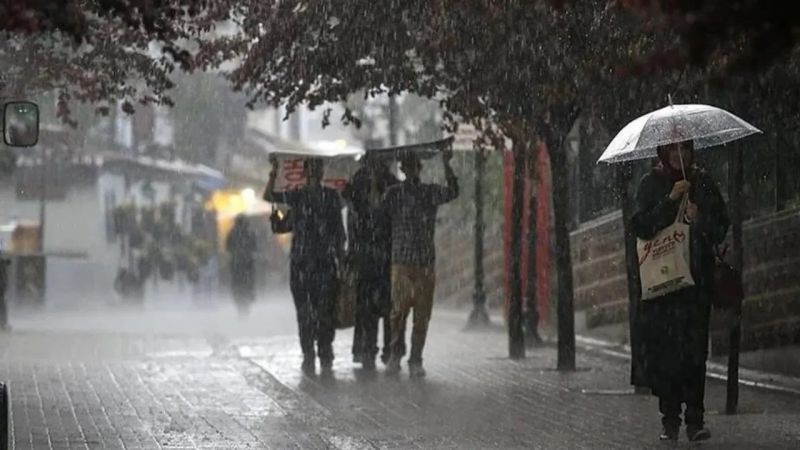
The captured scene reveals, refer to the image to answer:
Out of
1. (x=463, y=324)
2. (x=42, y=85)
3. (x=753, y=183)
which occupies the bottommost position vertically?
(x=463, y=324)

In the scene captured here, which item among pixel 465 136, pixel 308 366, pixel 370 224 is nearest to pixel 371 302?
pixel 370 224

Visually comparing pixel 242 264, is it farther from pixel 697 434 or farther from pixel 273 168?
pixel 697 434

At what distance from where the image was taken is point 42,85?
1683 centimetres

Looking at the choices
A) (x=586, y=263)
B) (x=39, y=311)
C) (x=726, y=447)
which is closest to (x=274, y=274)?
(x=39, y=311)

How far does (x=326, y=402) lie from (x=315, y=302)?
2937mm

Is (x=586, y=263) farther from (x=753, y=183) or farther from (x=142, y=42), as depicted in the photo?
(x=142, y=42)

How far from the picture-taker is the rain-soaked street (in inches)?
432

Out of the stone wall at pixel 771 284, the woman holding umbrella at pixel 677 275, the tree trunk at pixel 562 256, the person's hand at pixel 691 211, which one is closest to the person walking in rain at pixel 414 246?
the tree trunk at pixel 562 256

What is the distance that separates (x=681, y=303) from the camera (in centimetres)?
1052

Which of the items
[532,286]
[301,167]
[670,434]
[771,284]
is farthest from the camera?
[532,286]

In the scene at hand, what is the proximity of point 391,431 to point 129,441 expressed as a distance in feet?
5.65

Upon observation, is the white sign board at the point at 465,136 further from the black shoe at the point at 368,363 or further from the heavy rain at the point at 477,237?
the black shoe at the point at 368,363

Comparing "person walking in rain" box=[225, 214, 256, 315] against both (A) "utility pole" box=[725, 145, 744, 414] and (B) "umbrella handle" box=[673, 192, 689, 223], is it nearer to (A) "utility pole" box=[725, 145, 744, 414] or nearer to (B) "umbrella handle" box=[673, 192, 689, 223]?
(A) "utility pole" box=[725, 145, 744, 414]

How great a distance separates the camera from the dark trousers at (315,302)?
16.1m
